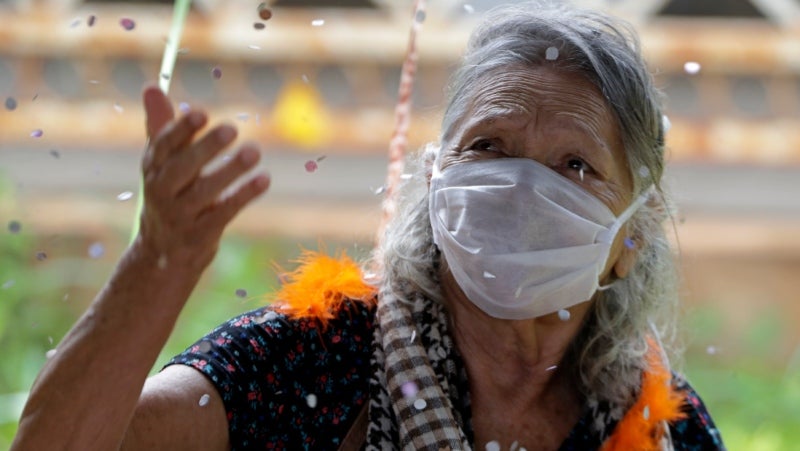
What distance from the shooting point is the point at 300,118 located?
4.25m

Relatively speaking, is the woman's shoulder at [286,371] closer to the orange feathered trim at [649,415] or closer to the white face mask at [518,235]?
the white face mask at [518,235]

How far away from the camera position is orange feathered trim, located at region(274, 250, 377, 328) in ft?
5.32

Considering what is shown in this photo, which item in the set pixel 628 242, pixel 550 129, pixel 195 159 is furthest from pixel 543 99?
pixel 195 159

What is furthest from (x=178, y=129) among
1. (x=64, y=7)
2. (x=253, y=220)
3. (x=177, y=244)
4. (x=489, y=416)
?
(x=64, y=7)

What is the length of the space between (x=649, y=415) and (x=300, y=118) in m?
2.75

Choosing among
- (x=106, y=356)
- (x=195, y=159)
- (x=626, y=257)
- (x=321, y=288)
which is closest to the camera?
(x=195, y=159)

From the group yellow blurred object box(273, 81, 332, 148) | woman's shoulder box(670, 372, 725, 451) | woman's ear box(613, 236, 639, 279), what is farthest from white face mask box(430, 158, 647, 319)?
yellow blurred object box(273, 81, 332, 148)

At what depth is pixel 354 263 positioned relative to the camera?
1743 millimetres

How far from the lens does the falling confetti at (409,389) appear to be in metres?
1.55

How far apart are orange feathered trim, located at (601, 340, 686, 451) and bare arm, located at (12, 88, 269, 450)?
873 mm

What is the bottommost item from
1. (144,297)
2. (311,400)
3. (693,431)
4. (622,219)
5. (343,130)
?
(343,130)

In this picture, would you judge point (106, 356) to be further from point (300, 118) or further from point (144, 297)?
point (300, 118)

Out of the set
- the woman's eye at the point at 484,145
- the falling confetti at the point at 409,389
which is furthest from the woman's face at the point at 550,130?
the falling confetti at the point at 409,389

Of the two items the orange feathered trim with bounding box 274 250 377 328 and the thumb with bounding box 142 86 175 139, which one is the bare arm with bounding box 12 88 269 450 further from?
the orange feathered trim with bounding box 274 250 377 328
